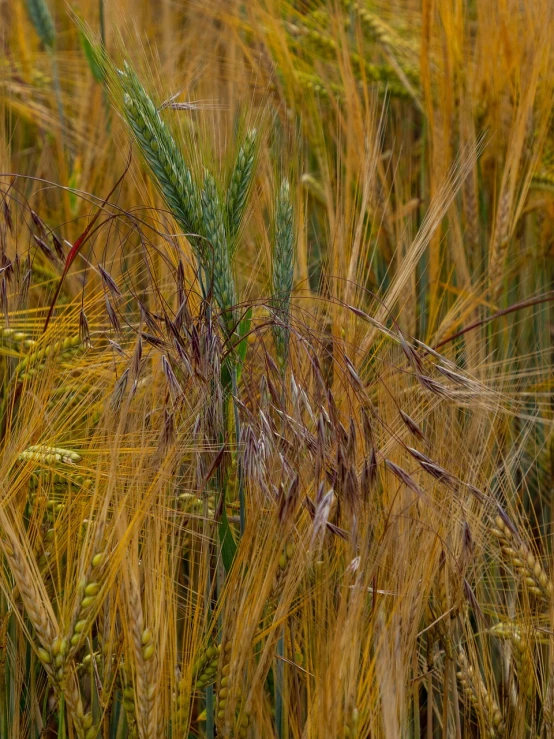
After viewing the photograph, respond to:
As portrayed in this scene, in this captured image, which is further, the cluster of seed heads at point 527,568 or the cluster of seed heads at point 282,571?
the cluster of seed heads at point 527,568

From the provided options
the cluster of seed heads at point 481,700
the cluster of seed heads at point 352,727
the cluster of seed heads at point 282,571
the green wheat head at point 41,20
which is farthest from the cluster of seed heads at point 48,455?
the green wheat head at point 41,20

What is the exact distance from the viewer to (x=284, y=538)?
639 mm

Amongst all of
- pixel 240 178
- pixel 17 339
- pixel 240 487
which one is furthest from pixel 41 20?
pixel 240 487

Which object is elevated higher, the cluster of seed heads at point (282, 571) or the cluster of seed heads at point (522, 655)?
the cluster of seed heads at point (282, 571)

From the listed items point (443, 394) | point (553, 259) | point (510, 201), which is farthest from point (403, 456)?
point (553, 259)

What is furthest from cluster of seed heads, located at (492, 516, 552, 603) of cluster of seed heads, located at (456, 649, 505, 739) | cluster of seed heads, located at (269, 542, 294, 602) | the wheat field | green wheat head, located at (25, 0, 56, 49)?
green wheat head, located at (25, 0, 56, 49)

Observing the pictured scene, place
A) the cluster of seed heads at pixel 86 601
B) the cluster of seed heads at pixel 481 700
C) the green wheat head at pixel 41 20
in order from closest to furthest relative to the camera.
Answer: the cluster of seed heads at pixel 86 601, the cluster of seed heads at pixel 481 700, the green wheat head at pixel 41 20

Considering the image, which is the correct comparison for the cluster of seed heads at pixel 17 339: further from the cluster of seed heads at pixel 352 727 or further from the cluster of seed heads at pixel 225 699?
the cluster of seed heads at pixel 352 727

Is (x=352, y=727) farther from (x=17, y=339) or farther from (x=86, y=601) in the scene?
(x=17, y=339)

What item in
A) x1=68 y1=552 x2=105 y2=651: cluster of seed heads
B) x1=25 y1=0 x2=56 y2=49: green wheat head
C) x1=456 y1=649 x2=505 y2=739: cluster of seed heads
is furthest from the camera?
x1=25 y1=0 x2=56 y2=49: green wheat head

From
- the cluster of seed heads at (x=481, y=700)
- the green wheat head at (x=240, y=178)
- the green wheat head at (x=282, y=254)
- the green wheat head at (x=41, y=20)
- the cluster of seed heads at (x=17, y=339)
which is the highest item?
the green wheat head at (x=41, y=20)

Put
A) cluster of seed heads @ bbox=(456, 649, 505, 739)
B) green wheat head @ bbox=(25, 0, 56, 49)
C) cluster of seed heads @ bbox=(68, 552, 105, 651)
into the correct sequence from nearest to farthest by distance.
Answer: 1. cluster of seed heads @ bbox=(68, 552, 105, 651)
2. cluster of seed heads @ bbox=(456, 649, 505, 739)
3. green wheat head @ bbox=(25, 0, 56, 49)

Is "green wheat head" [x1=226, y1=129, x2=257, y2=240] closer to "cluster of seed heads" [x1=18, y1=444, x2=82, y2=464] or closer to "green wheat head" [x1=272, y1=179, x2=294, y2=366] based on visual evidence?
"green wheat head" [x1=272, y1=179, x2=294, y2=366]

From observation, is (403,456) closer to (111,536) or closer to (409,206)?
(111,536)
